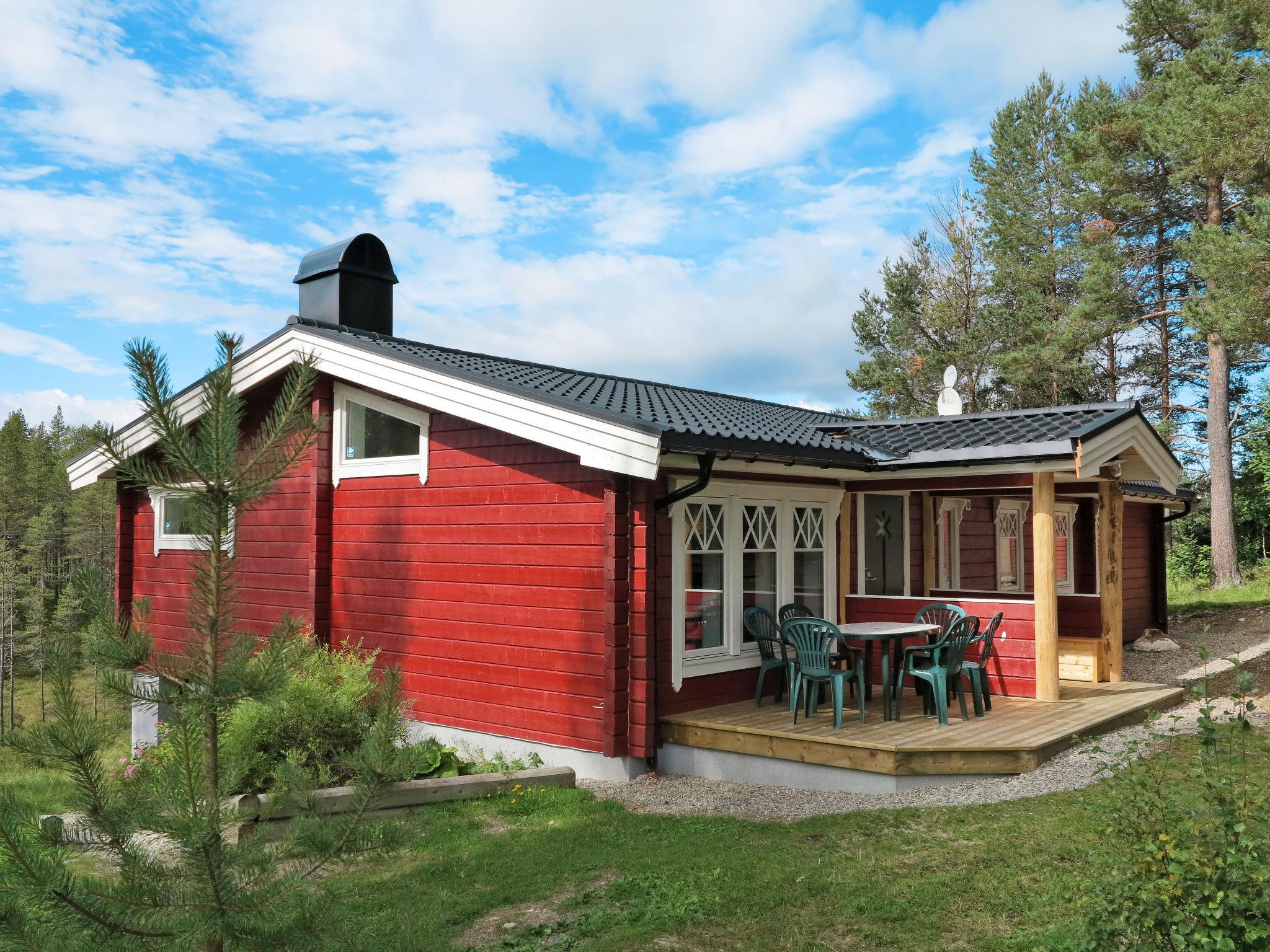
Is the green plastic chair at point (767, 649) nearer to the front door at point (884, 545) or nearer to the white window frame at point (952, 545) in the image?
the front door at point (884, 545)

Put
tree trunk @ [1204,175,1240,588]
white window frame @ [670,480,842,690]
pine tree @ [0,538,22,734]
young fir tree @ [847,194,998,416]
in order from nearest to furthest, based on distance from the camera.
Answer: white window frame @ [670,480,842,690] < tree trunk @ [1204,175,1240,588] < young fir tree @ [847,194,998,416] < pine tree @ [0,538,22,734]

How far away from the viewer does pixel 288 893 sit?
2340 mm

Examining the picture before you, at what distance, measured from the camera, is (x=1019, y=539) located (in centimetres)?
1366

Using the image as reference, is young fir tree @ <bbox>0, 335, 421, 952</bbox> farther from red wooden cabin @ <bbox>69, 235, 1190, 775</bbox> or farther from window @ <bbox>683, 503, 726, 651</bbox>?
window @ <bbox>683, 503, 726, 651</bbox>

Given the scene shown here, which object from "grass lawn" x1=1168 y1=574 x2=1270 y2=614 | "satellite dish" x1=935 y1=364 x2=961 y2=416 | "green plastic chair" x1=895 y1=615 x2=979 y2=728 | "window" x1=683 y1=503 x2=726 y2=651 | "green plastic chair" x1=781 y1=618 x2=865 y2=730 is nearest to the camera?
"green plastic chair" x1=781 y1=618 x2=865 y2=730

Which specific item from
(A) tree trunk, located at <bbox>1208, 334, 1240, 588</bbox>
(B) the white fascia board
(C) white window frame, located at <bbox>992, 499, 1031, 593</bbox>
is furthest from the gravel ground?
(A) tree trunk, located at <bbox>1208, 334, 1240, 588</bbox>

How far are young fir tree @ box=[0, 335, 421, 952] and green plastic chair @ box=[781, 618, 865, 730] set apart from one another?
15.4 feet

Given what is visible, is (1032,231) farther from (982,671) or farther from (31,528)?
(31,528)

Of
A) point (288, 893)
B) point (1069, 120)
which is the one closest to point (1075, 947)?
point (288, 893)

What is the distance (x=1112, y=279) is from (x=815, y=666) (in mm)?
16997

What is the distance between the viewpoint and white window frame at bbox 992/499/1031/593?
1227 centimetres

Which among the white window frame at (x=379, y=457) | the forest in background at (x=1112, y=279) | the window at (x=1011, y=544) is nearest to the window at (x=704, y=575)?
the white window frame at (x=379, y=457)

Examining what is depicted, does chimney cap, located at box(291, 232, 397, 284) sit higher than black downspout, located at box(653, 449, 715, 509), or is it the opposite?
chimney cap, located at box(291, 232, 397, 284)

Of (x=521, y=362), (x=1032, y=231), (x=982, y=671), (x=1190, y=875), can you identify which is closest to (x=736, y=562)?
(x=982, y=671)
